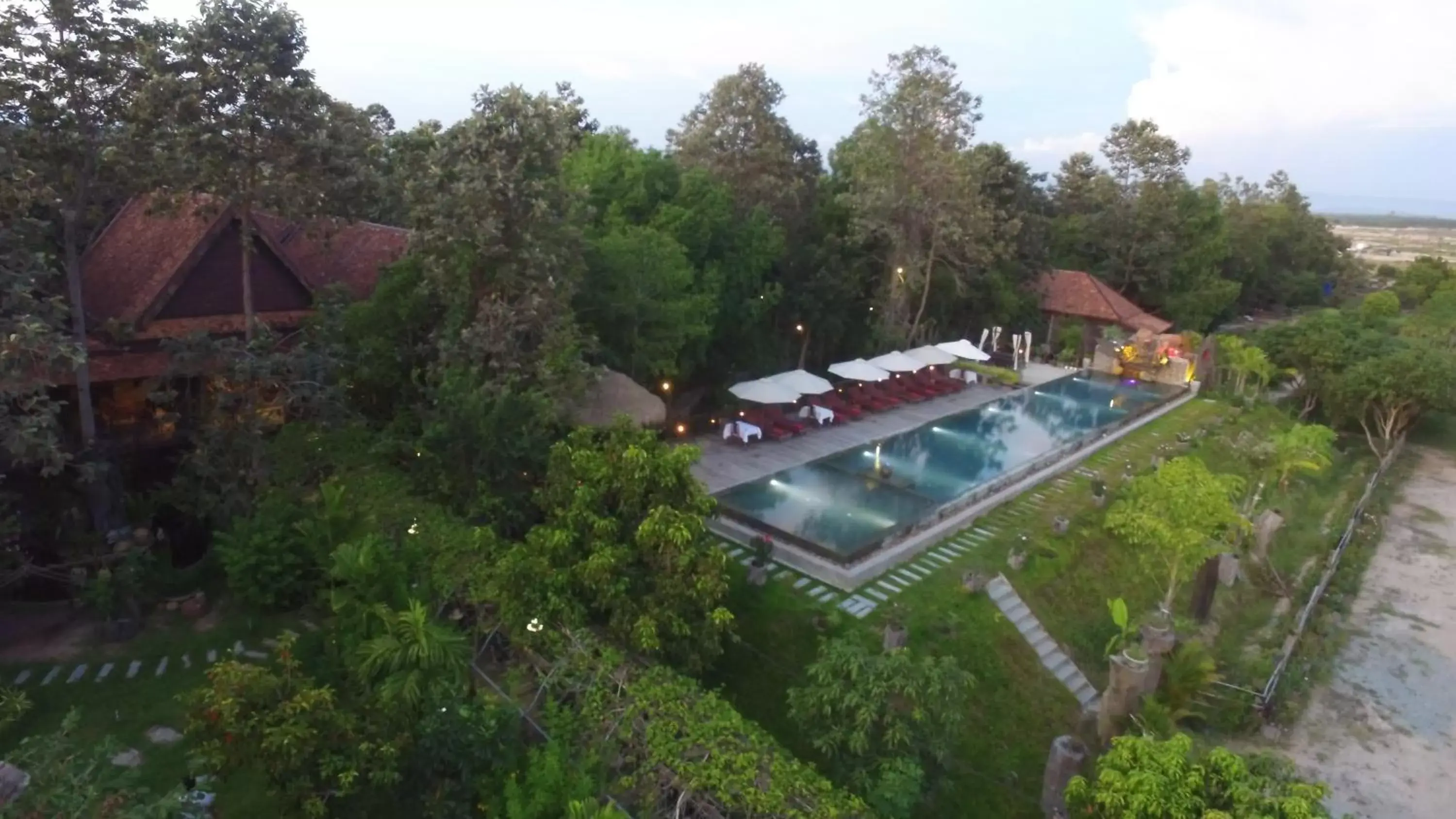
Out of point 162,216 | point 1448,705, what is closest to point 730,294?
point 162,216

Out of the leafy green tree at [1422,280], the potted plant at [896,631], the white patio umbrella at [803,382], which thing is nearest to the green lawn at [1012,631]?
the potted plant at [896,631]

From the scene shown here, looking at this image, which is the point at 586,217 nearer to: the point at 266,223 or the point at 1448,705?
the point at 266,223

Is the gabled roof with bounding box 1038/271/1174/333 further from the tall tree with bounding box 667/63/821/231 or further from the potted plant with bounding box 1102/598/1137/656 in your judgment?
the potted plant with bounding box 1102/598/1137/656

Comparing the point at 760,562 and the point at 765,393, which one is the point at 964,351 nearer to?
the point at 765,393

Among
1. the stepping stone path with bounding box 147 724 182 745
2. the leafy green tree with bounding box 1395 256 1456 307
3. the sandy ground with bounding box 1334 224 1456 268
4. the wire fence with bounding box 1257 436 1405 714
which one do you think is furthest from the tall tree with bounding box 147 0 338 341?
the sandy ground with bounding box 1334 224 1456 268

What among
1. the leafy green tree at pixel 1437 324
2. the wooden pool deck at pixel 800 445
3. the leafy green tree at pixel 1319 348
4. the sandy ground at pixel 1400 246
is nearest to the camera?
the wooden pool deck at pixel 800 445

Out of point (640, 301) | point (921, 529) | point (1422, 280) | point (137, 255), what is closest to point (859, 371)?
point (640, 301)

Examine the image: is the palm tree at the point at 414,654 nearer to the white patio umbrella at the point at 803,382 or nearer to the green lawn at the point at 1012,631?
the green lawn at the point at 1012,631

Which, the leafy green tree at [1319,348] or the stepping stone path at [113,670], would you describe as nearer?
the stepping stone path at [113,670]
